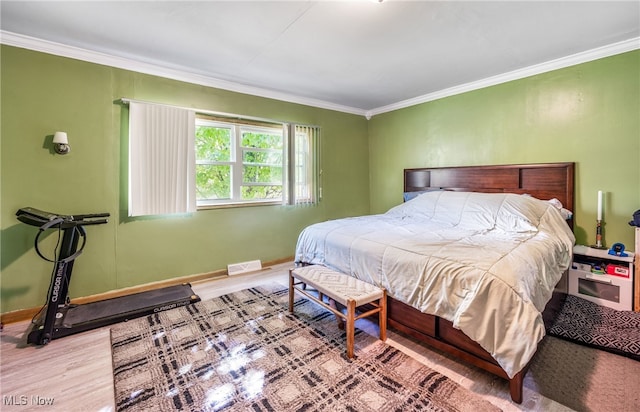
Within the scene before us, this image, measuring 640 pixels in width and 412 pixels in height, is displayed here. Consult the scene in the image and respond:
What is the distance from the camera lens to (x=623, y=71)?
270cm

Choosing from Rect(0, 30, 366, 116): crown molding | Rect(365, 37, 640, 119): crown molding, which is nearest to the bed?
Rect(365, 37, 640, 119): crown molding

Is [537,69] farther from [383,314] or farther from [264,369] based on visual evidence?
→ [264,369]

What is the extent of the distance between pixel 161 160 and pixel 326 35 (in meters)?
2.16

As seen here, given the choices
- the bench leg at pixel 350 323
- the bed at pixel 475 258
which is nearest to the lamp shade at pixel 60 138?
the bed at pixel 475 258

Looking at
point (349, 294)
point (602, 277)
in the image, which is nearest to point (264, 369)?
point (349, 294)

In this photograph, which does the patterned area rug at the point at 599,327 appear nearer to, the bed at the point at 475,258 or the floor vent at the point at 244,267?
the bed at the point at 475,258

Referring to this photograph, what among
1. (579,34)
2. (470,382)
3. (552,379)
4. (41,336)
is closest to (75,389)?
(41,336)

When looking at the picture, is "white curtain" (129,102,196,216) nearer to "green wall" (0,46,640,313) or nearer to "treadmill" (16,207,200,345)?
"green wall" (0,46,640,313)

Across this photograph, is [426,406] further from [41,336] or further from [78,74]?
[78,74]

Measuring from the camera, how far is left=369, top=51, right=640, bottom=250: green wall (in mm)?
2707

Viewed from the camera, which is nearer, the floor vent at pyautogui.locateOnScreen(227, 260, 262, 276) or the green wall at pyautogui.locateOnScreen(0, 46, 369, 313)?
the green wall at pyautogui.locateOnScreen(0, 46, 369, 313)

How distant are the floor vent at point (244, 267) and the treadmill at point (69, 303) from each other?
2.24 feet

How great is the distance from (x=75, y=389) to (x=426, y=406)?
2.05 m

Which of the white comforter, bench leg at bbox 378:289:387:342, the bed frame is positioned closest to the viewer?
the white comforter
